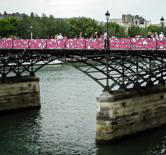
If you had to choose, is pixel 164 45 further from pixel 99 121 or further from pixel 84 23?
pixel 84 23

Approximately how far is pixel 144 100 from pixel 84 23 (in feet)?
332

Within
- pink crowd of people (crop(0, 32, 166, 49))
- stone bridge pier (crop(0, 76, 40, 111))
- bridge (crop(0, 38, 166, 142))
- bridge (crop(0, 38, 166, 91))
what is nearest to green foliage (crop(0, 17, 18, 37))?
stone bridge pier (crop(0, 76, 40, 111))

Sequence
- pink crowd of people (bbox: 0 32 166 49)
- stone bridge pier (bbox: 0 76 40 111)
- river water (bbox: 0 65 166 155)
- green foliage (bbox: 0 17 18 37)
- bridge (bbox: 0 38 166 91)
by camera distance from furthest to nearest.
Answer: green foliage (bbox: 0 17 18 37), stone bridge pier (bbox: 0 76 40 111), bridge (bbox: 0 38 166 91), pink crowd of people (bbox: 0 32 166 49), river water (bbox: 0 65 166 155)

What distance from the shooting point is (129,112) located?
32.3 meters

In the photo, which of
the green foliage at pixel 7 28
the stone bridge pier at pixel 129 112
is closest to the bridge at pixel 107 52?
the stone bridge pier at pixel 129 112

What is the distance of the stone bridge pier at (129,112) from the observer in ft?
100

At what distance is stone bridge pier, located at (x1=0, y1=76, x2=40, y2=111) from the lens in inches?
1671

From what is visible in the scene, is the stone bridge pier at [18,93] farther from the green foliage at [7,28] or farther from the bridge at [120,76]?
the green foliage at [7,28]

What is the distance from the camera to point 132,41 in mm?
30938

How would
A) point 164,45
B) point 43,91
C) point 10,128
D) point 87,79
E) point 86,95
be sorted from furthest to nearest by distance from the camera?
point 87,79
point 43,91
point 86,95
point 10,128
point 164,45

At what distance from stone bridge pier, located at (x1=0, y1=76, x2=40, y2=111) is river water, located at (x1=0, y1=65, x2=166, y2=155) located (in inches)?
41.0

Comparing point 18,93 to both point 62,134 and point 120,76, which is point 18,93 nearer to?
point 62,134

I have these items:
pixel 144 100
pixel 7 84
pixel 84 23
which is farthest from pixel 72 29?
pixel 144 100

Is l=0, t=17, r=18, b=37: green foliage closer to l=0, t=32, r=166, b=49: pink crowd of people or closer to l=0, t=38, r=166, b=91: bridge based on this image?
l=0, t=38, r=166, b=91: bridge
